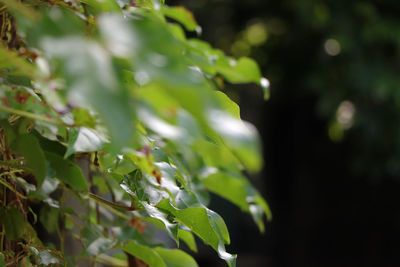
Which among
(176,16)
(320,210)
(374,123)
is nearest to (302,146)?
(320,210)

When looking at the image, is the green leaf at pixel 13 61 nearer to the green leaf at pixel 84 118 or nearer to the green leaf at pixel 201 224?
the green leaf at pixel 84 118

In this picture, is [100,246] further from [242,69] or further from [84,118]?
[242,69]

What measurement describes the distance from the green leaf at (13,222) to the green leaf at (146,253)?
4.9 inches

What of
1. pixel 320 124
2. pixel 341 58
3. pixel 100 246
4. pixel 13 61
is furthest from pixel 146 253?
pixel 320 124

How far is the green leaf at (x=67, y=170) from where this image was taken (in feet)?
1.73

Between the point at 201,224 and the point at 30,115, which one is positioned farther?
the point at 201,224

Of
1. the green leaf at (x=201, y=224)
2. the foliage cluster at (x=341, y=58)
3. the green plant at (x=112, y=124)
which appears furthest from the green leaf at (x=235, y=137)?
the foliage cluster at (x=341, y=58)

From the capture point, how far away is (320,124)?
157 inches

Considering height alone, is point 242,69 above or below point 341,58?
above

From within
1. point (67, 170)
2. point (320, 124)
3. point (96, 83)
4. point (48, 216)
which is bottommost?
point (320, 124)

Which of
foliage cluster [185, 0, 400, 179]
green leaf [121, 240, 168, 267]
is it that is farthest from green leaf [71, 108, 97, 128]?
foliage cluster [185, 0, 400, 179]

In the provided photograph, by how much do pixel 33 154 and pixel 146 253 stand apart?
0.21 metres

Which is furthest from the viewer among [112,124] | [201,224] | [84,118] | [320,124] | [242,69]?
[320,124]

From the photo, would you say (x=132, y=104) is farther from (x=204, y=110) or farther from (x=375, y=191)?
(x=375, y=191)
